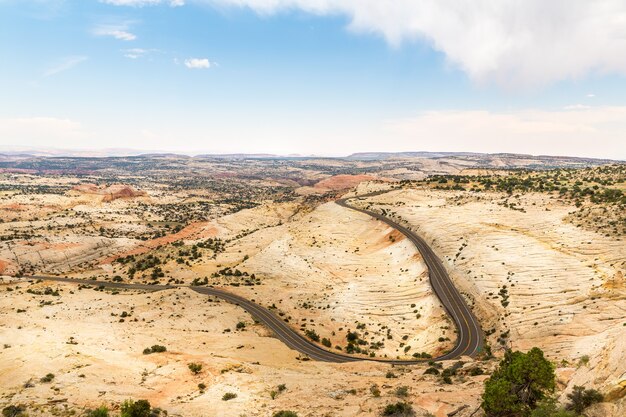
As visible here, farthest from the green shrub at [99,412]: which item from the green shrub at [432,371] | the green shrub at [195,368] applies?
the green shrub at [432,371]

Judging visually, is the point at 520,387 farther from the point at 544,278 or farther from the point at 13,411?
the point at 13,411

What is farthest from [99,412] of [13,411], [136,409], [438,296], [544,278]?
[544,278]

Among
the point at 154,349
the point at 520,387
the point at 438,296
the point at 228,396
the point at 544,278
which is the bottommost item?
the point at 154,349

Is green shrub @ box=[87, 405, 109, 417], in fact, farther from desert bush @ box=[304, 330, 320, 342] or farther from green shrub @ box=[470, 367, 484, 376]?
desert bush @ box=[304, 330, 320, 342]

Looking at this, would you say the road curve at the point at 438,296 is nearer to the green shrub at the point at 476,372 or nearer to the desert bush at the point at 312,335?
the desert bush at the point at 312,335

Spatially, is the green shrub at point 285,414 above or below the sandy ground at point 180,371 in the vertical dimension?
above

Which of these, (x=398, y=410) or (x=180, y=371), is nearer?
(x=398, y=410)

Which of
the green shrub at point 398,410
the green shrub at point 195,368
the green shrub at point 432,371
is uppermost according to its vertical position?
the green shrub at point 398,410
